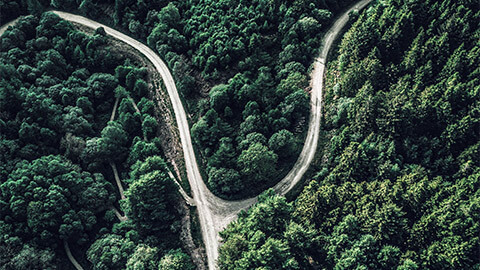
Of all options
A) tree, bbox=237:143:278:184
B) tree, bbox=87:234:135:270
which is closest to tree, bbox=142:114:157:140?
tree, bbox=237:143:278:184

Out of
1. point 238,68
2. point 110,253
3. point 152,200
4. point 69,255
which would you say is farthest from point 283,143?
point 69,255

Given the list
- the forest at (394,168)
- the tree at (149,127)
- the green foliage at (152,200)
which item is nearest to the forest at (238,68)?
the forest at (394,168)

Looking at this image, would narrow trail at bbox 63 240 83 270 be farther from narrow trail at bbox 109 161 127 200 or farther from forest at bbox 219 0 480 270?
forest at bbox 219 0 480 270

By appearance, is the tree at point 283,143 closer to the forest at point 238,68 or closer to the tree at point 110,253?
the forest at point 238,68

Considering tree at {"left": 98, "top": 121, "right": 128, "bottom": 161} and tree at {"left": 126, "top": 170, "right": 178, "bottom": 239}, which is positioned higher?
tree at {"left": 98, "top": 121, "right": 128, "bottom": 161}

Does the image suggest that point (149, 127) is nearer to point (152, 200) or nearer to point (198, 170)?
point (198, 170)

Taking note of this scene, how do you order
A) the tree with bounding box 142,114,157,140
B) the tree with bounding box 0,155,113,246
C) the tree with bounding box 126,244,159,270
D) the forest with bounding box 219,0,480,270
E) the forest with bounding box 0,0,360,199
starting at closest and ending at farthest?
the forest with bounding box 219,0,480,270
the tree with bounding box 126,244,159,270
the tree with bounding box 0,155,113,246
the forest with bounding box 0,0,360,199
the tree with bounding box 142,114,157,140
